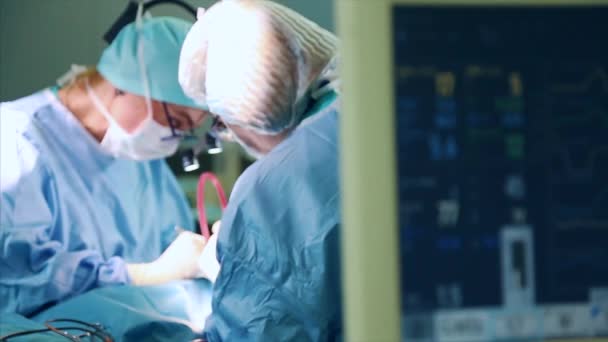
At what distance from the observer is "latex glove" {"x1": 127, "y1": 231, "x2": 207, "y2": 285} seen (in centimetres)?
148

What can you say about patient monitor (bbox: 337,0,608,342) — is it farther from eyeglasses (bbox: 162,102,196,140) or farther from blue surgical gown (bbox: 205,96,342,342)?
eyeglasses (bbox: 162,102,196,140)

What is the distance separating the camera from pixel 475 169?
84cm

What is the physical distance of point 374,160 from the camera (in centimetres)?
81

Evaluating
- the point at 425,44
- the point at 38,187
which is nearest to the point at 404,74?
the point at 425,44

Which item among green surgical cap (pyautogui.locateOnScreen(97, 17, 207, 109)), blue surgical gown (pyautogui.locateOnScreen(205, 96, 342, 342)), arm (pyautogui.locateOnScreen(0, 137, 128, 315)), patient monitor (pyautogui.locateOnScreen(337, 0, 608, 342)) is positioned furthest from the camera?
green surgical cap (pyautogui.locateOnScreen(97, 17, 207, 109))

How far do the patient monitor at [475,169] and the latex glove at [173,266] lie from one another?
2.29 ft

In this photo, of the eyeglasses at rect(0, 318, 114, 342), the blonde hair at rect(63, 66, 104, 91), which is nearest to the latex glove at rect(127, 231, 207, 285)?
the eyeglasses at rect(0, 318, 114, 342)

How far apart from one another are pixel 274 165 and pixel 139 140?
335mm

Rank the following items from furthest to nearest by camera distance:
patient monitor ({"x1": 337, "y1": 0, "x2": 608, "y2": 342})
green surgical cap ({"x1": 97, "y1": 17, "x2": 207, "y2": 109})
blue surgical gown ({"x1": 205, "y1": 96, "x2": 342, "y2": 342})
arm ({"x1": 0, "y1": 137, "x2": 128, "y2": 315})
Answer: green surgical cap ({"x1": 97, "y1": 17, "x2": 207, "y2": 109}) → arm ({"x1": 0, "y1": 137, "x2": 128, "y2": 315}) → blue surgical gown ({"x1": 205, "y1": 96, "x2": 342, "y2": 342}) → patient monitor ({"x1": 337, "y1": 0, "x2": 608, "y2": 342})

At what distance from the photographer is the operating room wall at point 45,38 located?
4.64 feet

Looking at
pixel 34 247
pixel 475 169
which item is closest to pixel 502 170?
pixel 475 169

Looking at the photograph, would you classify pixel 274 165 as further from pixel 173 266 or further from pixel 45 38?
pixel 45 38

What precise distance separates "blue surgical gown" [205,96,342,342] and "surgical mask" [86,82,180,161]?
272mm

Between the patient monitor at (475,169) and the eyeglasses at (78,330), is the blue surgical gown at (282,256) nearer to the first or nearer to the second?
the eyeglasses at (78,330)
